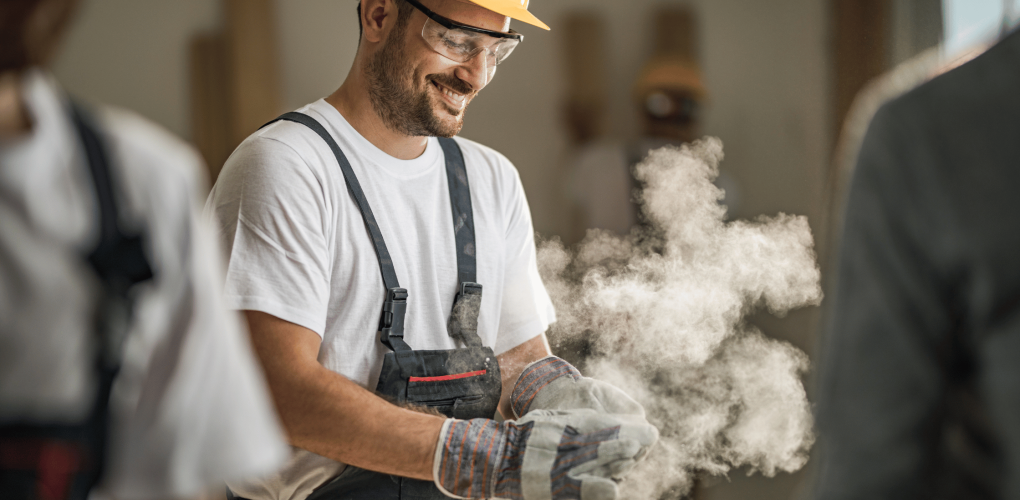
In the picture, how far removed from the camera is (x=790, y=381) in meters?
2.59

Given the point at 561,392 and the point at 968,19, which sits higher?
→ the point at 968,19

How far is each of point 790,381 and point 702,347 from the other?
40 centimetres

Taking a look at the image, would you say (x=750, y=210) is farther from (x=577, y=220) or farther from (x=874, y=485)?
(x=874, y=485)

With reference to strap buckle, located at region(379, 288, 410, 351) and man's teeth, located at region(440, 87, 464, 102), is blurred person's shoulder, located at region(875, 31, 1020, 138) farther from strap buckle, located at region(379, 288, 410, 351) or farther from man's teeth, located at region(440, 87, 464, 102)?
man's teeth, located at region(440, 87, 464, 102)

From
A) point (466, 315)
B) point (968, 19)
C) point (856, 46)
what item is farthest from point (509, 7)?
point (968, 19)

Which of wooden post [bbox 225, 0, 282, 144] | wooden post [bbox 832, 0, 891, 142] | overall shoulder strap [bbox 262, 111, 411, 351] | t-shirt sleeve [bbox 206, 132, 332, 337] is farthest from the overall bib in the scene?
wooden post [bbox 832, 0, 891, 142]

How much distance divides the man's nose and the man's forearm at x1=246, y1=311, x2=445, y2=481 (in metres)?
0.68

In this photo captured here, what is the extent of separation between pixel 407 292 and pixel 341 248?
0.16m

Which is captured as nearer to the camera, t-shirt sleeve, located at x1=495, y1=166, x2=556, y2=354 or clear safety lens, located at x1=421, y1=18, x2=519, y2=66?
clear safety lens, located at x1=421, y1=18, x2=519, y2=66

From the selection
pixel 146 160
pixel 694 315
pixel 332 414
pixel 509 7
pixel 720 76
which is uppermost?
pixel 720 76

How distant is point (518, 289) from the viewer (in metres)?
1.69

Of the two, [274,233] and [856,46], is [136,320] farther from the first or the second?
[856,46]

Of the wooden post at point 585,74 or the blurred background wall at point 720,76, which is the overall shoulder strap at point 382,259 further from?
the wooden post at point 585,74

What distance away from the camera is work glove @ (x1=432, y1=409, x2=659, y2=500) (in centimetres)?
126
